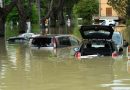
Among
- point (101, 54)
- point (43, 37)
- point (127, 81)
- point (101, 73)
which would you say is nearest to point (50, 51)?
point (43, 37)

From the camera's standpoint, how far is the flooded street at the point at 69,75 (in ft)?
49.6

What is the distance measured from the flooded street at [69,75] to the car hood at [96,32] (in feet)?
3.89

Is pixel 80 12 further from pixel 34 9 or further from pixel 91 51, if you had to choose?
pixel 91 51

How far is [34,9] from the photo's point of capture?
9319 cm

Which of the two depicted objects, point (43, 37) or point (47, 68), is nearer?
point (47, 68)

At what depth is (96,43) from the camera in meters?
23.7

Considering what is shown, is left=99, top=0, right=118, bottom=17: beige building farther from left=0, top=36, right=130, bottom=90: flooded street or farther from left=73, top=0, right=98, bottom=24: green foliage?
left=0, top=36, right=130, bottom=90: flooded street

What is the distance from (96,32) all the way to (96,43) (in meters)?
0.73

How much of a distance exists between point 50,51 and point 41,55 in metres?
1.89

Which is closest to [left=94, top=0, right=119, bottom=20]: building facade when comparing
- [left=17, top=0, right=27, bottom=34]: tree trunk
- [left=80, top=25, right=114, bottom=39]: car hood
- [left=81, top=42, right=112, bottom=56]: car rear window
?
[left=17, top=0, right=27, bottom=34]: tree trunk

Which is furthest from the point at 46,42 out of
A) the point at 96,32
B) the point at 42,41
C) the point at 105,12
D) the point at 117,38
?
the point at 105,12

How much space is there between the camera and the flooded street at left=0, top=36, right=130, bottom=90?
1511 centimetres

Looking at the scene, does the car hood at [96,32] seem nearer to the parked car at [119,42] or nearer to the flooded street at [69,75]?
the flooded street at [69,75]

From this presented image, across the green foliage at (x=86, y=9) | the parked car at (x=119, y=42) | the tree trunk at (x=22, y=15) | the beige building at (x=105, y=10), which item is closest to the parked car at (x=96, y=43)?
the parked car at (x=119, y=42)
